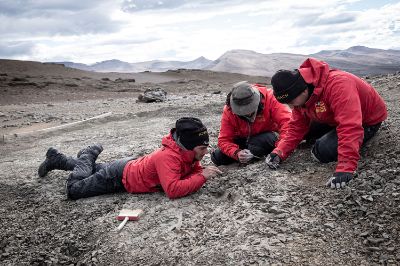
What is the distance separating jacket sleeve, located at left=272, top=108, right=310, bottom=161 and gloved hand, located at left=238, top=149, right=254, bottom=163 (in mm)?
331

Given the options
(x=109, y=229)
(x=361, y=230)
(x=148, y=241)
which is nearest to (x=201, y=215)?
(x=148, y=241)

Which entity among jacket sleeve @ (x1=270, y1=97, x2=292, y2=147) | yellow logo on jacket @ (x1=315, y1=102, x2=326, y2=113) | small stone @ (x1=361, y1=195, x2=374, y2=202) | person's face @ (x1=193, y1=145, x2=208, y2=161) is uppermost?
yellow logo on jacket @ (x1=315, y1=102, x2=326, y2=113)

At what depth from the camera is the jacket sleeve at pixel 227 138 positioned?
15.4 ft

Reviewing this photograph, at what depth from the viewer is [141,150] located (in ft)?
20.3

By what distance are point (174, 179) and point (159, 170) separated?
0.60ft

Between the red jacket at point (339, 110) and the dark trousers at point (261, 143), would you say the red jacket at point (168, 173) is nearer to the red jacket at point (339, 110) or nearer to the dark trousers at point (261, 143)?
the dark trousers at point (261, 143)

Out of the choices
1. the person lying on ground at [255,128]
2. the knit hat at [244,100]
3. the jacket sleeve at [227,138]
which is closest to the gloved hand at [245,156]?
the person lying on ground at [255,128]

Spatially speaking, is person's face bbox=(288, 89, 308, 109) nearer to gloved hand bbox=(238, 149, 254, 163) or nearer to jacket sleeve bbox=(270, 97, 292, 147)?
jacket sleeve bbox=(270, 97, 292, 147)

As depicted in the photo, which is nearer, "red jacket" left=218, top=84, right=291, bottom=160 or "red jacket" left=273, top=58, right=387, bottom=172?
"red jacket" left=273, top=58, right=387, bottom=172

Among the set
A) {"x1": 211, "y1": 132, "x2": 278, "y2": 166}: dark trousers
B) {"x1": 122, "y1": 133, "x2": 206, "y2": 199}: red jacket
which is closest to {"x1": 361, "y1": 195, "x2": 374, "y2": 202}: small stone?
{"x1": 122, "y1": 133, "x2": 206, "y2": 199}: red jacket

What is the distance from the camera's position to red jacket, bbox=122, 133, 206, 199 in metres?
3.89

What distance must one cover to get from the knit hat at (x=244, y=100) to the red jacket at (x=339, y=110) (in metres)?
0.46

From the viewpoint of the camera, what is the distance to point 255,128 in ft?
15.8

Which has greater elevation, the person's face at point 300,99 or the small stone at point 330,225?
the person's face at point 300,99
